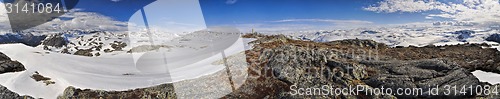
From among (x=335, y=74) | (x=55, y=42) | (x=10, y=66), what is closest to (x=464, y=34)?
(x=335, y=74)

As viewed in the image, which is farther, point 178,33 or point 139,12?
point 178,33

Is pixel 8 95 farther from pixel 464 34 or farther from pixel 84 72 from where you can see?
pixel 464 34

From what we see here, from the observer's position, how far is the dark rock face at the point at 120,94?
51.5 ft

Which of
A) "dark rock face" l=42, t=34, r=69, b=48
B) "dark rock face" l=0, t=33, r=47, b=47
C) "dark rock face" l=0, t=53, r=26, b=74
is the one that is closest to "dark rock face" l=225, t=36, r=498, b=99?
"dark rock face" l=0, t=53, r=26, b=74

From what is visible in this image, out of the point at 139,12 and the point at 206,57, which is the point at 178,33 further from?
the point at 139,12

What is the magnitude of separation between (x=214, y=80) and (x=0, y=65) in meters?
11.0

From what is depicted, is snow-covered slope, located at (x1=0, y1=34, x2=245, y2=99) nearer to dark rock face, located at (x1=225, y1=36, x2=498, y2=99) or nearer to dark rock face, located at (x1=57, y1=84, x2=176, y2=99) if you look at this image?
dark rock face, located at (x1=57, y1=84, x2=176, y2=99)

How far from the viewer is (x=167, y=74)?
1867 cm

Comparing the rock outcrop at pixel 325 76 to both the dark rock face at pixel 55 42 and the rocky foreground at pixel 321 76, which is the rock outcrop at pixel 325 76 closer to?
the rocky foreground at pixel 321 76

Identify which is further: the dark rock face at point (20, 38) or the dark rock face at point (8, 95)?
the dark rock face at point (20, 38)

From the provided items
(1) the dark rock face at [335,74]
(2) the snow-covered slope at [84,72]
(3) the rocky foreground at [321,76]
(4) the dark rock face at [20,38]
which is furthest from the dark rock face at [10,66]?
(4) the dark rock face at [20,38]

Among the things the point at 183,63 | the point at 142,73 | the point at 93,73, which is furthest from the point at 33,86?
the point at 183,63

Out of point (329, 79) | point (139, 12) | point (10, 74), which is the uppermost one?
point (139, 12)

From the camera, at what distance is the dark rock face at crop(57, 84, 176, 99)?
15.7m
